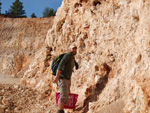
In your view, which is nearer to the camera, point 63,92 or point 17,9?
point 63,92

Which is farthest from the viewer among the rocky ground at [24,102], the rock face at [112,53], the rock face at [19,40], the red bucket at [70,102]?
the rock face at [19,40]

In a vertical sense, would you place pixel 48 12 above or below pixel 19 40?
above

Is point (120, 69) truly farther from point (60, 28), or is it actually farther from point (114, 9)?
point (60, 28)

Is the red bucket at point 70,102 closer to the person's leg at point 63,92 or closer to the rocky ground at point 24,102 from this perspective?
the person's leg at point 63,92

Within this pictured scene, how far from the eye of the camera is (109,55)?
185 inches

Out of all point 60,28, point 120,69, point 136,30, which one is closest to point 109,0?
point 136,30

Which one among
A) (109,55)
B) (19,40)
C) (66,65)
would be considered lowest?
(66,65)

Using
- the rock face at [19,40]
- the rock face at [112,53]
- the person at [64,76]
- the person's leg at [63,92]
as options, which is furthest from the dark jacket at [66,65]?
the rock face at [19,40]

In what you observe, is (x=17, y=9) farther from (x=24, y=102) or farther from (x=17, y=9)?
(x=24, y=102)

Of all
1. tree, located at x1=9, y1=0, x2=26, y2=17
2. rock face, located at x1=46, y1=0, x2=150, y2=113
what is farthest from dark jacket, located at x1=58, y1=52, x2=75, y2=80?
tree, located at x1=9, y1=0, x2=26, y2=17

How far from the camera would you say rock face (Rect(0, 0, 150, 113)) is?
3.13 m

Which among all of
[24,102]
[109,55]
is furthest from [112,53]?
[24,102]

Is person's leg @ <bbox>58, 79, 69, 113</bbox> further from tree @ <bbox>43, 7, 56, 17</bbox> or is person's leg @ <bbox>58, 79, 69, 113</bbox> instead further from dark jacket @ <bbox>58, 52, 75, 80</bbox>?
tree @ <bbox>43, 7, 56, 17</bbox>

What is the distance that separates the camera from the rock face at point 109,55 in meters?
3.13
